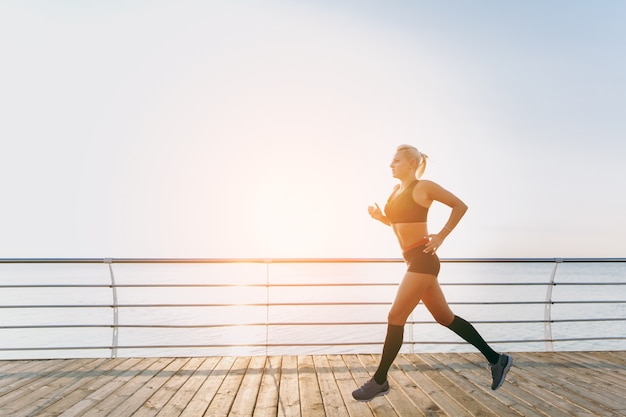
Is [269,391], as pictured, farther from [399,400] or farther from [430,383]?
[430,383]

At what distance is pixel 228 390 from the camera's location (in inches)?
141

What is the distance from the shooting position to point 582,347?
1074 centimetres

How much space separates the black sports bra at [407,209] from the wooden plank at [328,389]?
127 centimetres

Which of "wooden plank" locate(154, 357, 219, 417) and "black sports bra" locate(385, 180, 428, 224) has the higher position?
"black sports bra" locate(385, 180, 428, 224)

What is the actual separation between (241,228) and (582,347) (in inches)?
1119

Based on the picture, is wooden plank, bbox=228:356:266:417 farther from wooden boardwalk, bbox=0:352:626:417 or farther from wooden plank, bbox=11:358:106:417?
wooden plank, bbox=11:358:106:417

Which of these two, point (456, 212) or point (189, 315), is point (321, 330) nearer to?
point (189, 315)

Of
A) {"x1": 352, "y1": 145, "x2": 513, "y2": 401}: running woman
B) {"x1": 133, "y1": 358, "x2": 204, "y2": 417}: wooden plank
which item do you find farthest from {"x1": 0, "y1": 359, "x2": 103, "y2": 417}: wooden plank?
{"x1": 352, "y1": 145, "x2": 513, "y2": 401}: running woman

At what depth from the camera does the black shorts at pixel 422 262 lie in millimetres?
3092

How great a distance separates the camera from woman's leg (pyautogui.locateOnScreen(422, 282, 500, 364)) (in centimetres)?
320

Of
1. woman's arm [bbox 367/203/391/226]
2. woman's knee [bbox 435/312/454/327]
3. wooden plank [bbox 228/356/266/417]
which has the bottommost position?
wooden plank [bbox 228/356/266/417]

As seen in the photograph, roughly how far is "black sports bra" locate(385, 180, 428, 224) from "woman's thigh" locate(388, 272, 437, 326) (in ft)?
1.17

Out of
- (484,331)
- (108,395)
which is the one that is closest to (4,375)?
(108,395)

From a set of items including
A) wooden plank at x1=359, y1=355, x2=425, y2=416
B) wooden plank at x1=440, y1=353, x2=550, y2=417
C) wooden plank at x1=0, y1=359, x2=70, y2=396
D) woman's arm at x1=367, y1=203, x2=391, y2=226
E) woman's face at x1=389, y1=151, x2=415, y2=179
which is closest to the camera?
wooden plank at x1=359, y1=355, x2=425, y2=416
